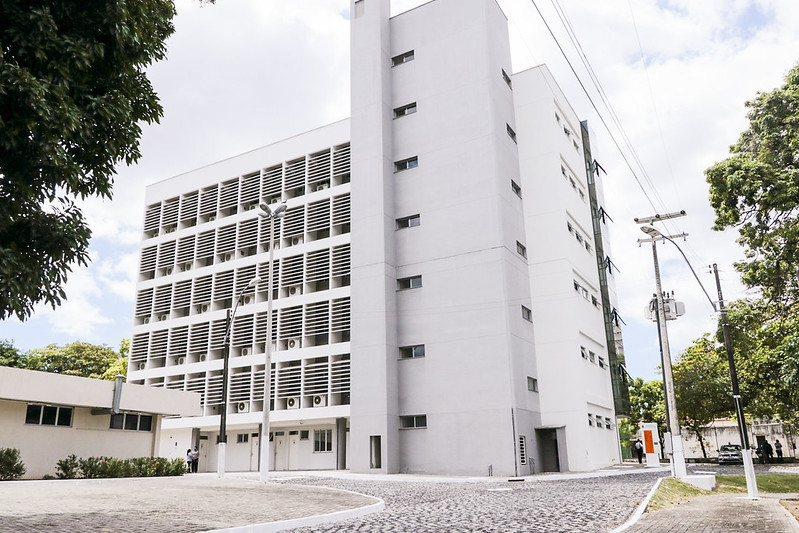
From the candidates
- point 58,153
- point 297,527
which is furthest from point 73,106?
point 297,527

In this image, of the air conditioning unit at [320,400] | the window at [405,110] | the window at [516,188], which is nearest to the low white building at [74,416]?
the air conditioning unit at [320,400]

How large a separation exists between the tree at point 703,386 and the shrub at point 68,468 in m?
37.4

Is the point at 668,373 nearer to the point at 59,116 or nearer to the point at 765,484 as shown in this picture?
the point at 765,484

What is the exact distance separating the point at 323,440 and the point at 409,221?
14350 millimetres

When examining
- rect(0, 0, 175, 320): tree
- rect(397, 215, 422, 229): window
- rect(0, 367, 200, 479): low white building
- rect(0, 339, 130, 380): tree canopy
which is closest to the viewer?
rect(0, 0, 175, 320): tree

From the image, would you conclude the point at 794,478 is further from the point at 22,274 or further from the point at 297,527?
the point at 22,274

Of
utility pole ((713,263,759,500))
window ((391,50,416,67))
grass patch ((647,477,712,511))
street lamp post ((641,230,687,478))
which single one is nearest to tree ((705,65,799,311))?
utility pole ((713,263,759,500))

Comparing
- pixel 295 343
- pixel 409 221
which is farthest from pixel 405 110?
pixel 295 343

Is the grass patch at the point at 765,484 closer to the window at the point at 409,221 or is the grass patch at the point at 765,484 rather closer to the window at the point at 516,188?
the window at the point at 516,188

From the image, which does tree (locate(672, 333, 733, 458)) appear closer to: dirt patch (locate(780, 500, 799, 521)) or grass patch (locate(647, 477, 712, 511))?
grass patch (locate(647, 477, 712, 511))

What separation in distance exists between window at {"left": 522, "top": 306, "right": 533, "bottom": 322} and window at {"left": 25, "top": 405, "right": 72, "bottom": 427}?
21.8 m

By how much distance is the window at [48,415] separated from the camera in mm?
25328

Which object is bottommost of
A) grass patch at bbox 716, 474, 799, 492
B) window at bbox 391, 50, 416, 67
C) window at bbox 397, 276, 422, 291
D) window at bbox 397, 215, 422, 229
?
grass patch at bbox 716, 474, 799, 492

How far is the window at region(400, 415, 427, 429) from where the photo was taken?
3197 centimetres
